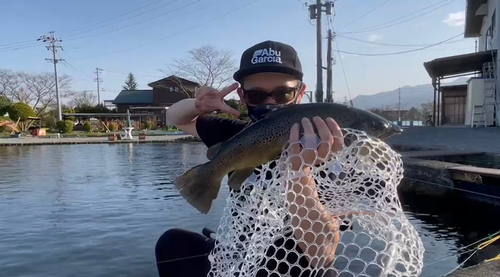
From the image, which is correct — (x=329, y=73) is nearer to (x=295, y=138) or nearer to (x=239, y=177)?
(x=239, y=177)

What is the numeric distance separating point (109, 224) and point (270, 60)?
22.8 ft

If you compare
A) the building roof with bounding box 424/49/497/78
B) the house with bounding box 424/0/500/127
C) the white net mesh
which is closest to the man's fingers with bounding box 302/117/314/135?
the white net mesh

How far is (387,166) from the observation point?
2486mm

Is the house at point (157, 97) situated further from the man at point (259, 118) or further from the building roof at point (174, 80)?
the man at point (259, 118)

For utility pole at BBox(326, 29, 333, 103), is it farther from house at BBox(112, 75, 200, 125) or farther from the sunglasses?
house at BBox(112, 75, 200, 125)

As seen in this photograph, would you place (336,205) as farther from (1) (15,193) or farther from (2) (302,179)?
(1) (15,193)

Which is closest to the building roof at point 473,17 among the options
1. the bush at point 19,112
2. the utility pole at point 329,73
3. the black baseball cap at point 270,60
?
the utility pole at point 329,73

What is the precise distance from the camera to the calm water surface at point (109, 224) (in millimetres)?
6270

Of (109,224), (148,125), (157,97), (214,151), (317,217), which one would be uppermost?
(157,97)

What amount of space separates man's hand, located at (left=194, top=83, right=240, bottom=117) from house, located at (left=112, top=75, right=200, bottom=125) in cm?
5580

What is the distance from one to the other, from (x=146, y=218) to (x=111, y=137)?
3019cm

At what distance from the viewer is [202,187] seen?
247 centimetres

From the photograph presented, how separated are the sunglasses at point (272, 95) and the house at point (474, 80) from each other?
2031cm

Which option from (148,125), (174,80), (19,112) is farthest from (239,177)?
(174,80)
